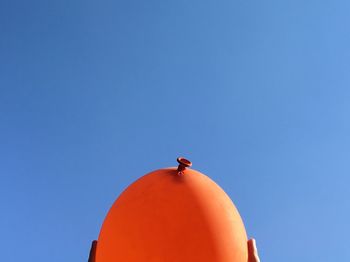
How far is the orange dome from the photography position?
3.55m

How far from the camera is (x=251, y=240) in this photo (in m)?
4.44

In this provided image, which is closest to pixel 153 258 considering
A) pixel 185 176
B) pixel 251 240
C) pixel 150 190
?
pixel 150 190

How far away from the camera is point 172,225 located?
3605mm

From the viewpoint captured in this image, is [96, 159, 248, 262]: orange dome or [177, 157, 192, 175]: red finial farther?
[177, 157, 192, 175]: red finial

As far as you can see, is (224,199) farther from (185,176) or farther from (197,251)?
(197,251)

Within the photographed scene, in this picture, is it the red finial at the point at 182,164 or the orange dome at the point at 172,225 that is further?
the red finial at the point at 182,164

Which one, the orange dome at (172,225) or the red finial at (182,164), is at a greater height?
the red finial at (182,164)

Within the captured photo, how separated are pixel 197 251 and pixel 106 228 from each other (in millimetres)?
Result: 1068

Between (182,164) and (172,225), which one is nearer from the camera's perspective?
(172,225)

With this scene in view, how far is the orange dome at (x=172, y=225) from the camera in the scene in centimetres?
355

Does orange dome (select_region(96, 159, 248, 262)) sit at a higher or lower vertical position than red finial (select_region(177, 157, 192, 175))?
lower

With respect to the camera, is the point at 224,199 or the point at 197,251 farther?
the point at 224,199

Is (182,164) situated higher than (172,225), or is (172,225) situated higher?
(182,164)

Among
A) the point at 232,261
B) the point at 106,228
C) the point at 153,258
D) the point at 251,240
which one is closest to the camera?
the point at 153,258
